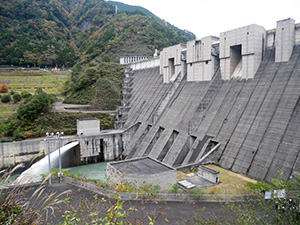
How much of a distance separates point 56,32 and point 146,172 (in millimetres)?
98264

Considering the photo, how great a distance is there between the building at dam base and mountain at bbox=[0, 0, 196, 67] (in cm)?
3919

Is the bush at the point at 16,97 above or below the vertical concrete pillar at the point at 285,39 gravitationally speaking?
below

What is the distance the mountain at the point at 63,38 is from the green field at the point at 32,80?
377 inches

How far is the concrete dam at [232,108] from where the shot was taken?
18656mm

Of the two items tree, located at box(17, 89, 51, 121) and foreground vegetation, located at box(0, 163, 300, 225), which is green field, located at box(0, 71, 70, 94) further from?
foreground vegetation, located at box(0, 163, 300, 225)

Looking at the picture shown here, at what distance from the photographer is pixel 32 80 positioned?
199 feet

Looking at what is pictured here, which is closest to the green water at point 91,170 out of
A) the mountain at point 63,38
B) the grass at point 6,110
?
the grass at point 6,110

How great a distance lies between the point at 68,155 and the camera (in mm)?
33438

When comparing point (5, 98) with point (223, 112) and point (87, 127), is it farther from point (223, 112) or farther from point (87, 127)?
point (223, 112)

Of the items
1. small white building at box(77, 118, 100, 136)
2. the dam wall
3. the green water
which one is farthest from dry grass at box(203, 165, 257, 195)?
small white building at box(77, 118, 100, 136)

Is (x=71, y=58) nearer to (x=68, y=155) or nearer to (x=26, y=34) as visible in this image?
(x=26, y=34)

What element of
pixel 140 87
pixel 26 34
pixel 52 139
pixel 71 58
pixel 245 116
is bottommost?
pixel 52 139

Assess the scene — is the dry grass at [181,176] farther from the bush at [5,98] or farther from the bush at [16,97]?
the bush at [5,98]

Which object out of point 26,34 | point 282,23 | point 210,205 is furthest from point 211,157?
point 26,34
